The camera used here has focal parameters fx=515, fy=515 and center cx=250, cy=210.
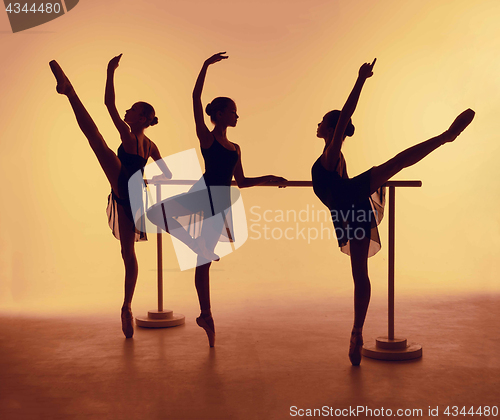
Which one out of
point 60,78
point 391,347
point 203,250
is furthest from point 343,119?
point 60,78

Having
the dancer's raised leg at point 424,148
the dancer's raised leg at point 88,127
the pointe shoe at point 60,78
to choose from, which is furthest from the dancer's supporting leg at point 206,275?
the pointe shoe at point 60,78

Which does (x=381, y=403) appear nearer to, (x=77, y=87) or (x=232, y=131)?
(x=232, y=131)

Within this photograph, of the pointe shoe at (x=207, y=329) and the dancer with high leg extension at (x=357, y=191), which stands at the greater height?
the dancer with high leg extension at (x=357, y=191)

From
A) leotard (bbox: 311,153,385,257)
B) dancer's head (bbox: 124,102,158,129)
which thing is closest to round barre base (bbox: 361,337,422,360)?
leotard (bbox: 311,153,385,257)

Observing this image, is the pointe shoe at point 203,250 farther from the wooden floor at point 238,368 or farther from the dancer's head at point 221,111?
the dancer's head at point 221,111

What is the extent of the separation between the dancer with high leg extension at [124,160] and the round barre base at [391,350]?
1.48 metres

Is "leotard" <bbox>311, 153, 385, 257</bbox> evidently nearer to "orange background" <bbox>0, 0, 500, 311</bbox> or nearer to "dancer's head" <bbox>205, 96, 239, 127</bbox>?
"dancer's head" <bbox>205, 96, 239, 127</bbox>

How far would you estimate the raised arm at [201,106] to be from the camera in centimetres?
271

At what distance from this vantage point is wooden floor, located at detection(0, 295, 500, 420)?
83.2 inches

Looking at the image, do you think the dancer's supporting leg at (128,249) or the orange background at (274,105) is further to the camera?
the orange background at (274,105)

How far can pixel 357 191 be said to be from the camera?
2668mm

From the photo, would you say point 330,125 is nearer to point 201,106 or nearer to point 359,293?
point 201,106

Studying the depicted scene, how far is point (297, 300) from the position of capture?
452 centimetres

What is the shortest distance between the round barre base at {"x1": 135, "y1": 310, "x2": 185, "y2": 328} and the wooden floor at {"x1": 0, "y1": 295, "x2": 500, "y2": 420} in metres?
0.09
